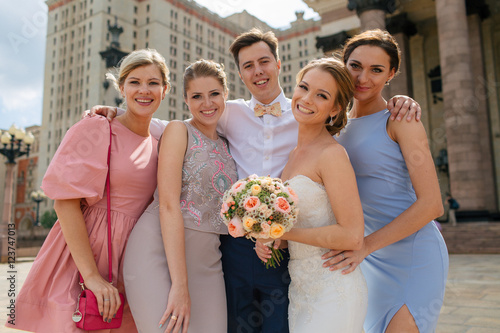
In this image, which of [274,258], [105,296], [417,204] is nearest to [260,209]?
[274,258]

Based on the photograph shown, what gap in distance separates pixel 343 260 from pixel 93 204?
1.81 m

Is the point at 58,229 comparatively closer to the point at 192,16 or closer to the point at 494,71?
the point at 494,71

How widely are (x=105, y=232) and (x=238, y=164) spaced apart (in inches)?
45.9

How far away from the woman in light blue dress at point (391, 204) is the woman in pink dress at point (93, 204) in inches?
61.1

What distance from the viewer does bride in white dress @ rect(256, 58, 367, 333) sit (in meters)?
2.51

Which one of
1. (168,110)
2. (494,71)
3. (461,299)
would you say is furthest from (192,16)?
(461,299)

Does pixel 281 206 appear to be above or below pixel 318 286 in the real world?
above

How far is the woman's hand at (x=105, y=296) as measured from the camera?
106 inches

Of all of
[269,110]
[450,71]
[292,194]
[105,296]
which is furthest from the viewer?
[450,71]

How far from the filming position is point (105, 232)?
9.86ft

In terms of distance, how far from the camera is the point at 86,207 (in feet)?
9.96

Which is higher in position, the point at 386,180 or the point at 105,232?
the point at 386,180

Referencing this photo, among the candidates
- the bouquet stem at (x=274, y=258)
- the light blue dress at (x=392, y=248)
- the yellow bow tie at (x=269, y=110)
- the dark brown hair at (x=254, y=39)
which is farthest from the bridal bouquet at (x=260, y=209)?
the dark brown hair at (x=254, y=39)

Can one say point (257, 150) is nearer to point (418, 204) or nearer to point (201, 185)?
point (201, 185)
